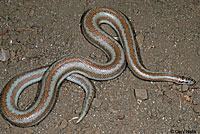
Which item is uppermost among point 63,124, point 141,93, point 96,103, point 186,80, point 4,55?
point 4,55

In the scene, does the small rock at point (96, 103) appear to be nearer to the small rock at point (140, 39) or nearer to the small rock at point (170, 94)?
the small rock at point (170, 94)

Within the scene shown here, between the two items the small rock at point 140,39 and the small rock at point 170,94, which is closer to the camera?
the small rock at point 170,94

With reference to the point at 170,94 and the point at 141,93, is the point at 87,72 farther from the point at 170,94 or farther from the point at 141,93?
the point at 170,94

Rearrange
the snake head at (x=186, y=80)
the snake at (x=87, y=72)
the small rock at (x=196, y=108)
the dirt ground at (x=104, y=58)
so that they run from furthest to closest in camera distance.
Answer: the snake head at (x=186, y=80), the small rock at (x=196, y=108), the dirt ground at (x=104, y=58), the snake at (x=87, y=72)

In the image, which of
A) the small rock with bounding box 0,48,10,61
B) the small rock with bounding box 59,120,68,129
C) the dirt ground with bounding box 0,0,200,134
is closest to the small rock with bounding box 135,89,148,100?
the dirt ground with bounding box 0,0,200,134

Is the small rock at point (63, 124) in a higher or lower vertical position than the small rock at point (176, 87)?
lower

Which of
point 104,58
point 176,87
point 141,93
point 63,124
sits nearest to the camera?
point 63,124

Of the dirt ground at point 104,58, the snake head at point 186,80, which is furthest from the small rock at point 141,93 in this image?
the snake head at point 186,80

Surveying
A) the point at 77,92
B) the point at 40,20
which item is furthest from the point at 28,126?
the point at 40,20

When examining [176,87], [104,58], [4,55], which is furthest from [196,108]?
[4,55]

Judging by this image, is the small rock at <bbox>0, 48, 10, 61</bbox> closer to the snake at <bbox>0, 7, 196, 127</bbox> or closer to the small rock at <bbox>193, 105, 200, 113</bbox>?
the snake at <bbox>0, 7, 196, 127</bbox>
